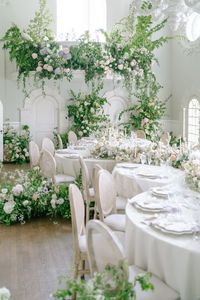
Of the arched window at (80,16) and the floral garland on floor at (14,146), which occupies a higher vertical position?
the arched window at (80,16)

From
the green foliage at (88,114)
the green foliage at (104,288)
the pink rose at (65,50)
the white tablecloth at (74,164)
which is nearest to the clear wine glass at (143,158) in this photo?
the white tablecloth at (74,164)

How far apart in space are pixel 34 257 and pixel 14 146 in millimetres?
7146

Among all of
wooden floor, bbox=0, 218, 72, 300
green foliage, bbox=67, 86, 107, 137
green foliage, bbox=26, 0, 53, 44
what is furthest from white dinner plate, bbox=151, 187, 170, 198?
green foliage, bbox=67, 86, 107, 137

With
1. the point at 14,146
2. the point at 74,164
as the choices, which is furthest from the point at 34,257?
the point at 14,146

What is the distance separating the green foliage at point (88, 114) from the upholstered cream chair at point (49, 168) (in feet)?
15.8

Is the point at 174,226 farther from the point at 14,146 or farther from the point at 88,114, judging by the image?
the point at 14,146

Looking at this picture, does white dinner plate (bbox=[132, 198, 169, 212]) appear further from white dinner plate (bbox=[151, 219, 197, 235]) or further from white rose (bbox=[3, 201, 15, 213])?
white rose (bbox=[3, 201, 15, 213])

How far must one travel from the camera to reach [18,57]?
10.5 metres

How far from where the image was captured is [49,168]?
6684mm

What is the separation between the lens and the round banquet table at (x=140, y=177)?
17.7 feet

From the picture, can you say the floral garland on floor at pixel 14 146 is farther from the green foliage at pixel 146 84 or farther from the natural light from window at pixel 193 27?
the natural light from window at pixel 193 27

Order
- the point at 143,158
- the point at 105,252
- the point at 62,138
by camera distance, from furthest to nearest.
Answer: the point at 62,138 → the point at 143,158 → the point at 105,252

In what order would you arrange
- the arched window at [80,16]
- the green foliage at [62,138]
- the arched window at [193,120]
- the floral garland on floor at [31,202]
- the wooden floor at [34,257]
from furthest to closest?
1. the arched window at [80,16]
2. the green foliage at [62,138]
3. the arched window at [193,120]
4. the floral garland on floor at [31,202]
5. the wooden floor at [34,257]

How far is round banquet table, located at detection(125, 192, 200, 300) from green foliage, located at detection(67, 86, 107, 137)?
8398mm
